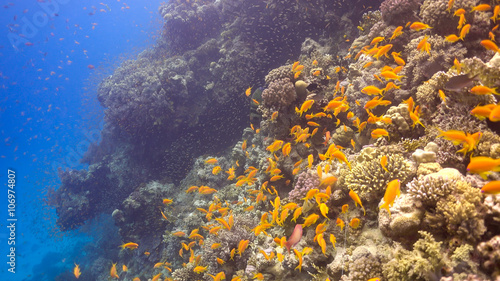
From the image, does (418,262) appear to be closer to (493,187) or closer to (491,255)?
(491,255)

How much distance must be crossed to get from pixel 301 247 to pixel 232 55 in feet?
35.4

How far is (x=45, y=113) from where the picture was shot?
89.4 metres

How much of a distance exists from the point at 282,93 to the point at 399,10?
433cm

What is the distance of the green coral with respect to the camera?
2807 mm

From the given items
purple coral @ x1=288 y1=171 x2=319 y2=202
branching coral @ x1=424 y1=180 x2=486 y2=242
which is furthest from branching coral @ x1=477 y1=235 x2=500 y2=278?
purple coral @ x1=288 y1=171 x2=319 y2=202

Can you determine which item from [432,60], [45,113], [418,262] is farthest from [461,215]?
[45,113]

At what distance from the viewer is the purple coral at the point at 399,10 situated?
682 cm

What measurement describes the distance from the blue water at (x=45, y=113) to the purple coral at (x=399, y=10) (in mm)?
18781

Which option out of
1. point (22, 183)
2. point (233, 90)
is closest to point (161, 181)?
point (233, 90)

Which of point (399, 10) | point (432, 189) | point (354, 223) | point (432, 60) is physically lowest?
point (354, 223)

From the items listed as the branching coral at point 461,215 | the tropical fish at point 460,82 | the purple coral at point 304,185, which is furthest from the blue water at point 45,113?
the tropical fish at point 460,82

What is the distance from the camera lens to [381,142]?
16.4 feet

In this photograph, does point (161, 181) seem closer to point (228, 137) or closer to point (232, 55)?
point (228, 137)

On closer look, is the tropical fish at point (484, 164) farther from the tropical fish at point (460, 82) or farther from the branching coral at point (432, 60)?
the branching coral at point (432, 60)
